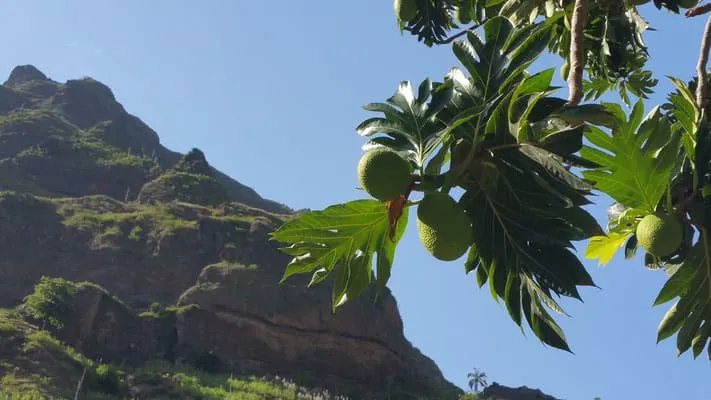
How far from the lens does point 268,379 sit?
3569 cm

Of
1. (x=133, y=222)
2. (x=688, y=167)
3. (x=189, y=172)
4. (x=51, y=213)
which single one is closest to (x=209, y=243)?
(x=133, y=222)

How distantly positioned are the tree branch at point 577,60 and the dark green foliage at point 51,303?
34.5 meters

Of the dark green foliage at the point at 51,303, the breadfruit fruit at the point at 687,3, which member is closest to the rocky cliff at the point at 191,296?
the dark green foliage at the point at 51,303

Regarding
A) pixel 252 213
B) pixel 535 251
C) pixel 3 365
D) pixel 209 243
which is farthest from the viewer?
pixel 252 213

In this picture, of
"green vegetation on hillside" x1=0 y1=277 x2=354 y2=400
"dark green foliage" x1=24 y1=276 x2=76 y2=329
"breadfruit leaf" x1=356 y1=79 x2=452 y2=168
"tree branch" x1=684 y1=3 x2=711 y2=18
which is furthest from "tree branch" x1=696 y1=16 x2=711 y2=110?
"dark green foliage" x1=24 y1=276 x2=76 y2=329

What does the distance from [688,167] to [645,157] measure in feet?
1.20

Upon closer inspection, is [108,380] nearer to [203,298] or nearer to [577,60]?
[203,298]

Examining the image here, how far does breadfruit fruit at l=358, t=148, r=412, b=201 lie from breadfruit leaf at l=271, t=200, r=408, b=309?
15cm

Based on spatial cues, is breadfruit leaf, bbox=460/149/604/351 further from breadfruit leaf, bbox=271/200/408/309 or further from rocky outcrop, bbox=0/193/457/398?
rocky outcrop, bbox=0/193/457/398

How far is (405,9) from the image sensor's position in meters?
3.92

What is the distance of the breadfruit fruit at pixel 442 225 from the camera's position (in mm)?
1717

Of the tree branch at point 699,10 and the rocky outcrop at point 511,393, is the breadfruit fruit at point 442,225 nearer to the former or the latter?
the tree branch at point 699,10

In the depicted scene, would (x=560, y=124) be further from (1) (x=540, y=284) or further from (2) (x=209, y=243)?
(2) (x=209, y=243)

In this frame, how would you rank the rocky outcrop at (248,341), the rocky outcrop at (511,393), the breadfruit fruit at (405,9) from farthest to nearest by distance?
the rocky outcrop at (511,393), the rocky outcrop at (248,341), the breadfruit fruit at (405,9)
